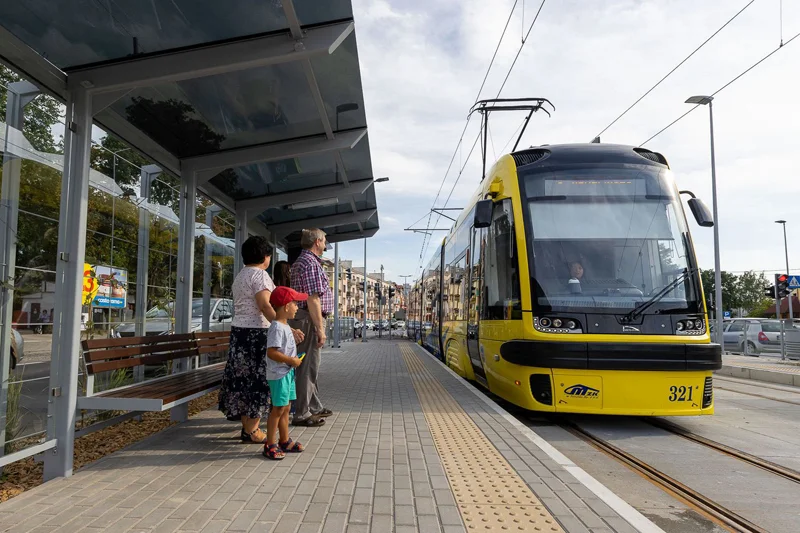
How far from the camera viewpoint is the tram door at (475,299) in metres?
8.38

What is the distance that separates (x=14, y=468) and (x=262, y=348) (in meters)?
2.14

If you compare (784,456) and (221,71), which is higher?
(221,71)

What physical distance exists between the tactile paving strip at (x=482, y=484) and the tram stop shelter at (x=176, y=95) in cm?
279

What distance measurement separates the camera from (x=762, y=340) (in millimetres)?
20531

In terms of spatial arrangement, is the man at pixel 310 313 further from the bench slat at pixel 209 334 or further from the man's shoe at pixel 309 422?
the bench slat at pixel 209 334

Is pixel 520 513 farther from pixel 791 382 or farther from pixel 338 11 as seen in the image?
pixel 791 382

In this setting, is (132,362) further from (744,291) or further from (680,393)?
(744,291)

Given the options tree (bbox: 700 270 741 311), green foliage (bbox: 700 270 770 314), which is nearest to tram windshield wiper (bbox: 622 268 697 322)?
tree (bbox: 700 270 741 311)

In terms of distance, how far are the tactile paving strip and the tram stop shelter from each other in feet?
9.14

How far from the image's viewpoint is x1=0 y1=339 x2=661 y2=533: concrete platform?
3178 millimetres

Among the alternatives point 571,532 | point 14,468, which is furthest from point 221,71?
point 571,532

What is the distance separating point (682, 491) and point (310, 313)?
331 cm

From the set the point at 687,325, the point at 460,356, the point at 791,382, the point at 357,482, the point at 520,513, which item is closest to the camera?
the point at 520,513

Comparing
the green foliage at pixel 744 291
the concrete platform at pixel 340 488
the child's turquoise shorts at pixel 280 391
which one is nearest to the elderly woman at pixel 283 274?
the child's turquoise shorts at pixel 280 391
